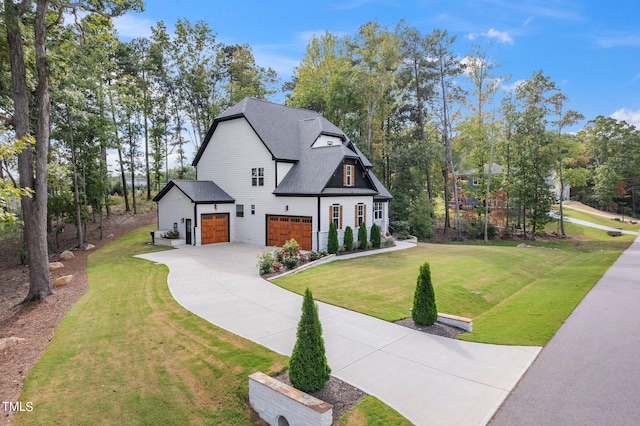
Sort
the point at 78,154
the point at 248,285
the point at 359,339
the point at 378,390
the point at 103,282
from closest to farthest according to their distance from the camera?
the point at 378,390 < the point at 359,339 < the point at 248,285 < the point at 103,282 < the point at 78,154

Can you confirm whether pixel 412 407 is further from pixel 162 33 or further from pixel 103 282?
pixel 162 33

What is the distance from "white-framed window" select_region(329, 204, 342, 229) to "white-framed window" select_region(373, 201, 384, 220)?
4786 millimetres

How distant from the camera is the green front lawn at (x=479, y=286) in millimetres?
9930

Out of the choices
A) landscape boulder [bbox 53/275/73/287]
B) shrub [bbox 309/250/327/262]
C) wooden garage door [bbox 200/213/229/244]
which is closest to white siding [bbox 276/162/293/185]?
wooden garage door [bbox 200/213/229/244]

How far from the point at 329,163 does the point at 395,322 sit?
13.8 m

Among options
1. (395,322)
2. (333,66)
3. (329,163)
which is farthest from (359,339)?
(333,66)

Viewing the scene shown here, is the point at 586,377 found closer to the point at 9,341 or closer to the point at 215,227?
the point at 9,341

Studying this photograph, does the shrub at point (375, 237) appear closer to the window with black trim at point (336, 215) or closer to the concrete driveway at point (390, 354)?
the window with black trim at point (336, 215)

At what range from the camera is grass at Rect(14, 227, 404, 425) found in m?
5.87

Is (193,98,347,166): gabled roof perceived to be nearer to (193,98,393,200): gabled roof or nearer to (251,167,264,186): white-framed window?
(193,98,393,200): gabled roof

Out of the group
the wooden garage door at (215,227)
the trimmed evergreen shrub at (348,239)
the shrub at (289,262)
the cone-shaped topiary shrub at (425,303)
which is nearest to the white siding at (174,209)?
the wooden garage door at (215,227)

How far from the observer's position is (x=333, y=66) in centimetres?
3497

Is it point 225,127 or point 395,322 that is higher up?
point 225,127

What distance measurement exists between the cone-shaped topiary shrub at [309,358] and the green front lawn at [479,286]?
4356 millimetres
